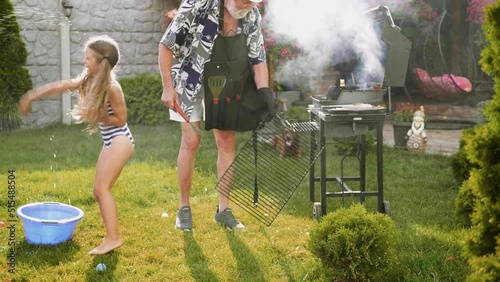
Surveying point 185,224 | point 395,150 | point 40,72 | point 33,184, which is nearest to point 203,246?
point 185,224

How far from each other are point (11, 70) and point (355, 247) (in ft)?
21.5

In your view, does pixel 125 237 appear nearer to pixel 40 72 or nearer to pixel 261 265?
pixel 261 265

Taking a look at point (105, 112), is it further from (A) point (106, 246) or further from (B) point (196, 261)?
(B) point (196, 261)

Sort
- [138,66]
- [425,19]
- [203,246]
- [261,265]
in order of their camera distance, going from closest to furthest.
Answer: [261,265] < [203,246] < [138,66] < [425,19]

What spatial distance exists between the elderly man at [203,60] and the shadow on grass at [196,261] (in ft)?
0.97

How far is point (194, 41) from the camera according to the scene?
441 centimetres

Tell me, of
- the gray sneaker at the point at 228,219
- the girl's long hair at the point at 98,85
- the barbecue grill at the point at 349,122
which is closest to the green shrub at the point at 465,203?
the barbecue grill at the point at 349,122

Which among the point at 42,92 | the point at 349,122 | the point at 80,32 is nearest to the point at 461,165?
the point at 349,122

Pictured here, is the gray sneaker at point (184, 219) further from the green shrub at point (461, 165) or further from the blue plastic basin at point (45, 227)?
the green shrub at point (461, 165)

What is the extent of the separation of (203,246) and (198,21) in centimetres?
142

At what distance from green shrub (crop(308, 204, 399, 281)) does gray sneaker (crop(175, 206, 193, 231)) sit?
1.23 m

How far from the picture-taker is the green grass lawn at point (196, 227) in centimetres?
370

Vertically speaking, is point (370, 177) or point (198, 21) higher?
point (198, 21)

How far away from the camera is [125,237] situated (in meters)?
4.32
